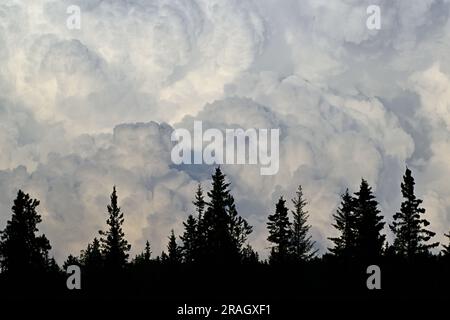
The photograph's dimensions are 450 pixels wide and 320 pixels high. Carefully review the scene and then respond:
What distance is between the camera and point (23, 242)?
3243 inches

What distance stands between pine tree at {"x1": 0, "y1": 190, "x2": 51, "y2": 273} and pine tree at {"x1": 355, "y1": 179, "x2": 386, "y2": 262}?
33.5m

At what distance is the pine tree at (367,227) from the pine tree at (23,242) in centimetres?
3353

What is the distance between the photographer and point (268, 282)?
75.4 meters

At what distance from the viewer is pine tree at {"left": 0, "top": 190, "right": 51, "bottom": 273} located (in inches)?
3183

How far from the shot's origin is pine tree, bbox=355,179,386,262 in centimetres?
7657

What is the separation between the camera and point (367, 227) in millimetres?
77812

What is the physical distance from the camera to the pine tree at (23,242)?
80.8 metres

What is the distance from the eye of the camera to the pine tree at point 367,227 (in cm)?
7657

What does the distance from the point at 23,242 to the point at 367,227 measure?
3662cm
